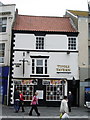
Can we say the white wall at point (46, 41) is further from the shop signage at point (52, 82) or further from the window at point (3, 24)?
the shop signage at point (52, 82)

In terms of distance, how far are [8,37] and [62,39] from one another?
5419 millimetres

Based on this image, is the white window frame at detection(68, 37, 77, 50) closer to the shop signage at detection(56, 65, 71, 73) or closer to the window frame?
the shop signage at detection(56, 65, 71, 73)

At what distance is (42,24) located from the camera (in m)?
26.0

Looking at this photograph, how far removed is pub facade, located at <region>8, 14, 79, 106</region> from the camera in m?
23.1

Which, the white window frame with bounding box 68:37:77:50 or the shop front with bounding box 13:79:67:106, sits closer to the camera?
the shop front with bounding box 13:79:67:106

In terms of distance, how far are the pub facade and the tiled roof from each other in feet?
1.37

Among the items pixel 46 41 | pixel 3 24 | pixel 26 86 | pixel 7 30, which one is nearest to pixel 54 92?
pixel 26 86

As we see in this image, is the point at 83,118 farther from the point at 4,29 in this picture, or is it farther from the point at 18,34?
the point at 4,29

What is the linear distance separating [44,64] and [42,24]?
5029 millimetres

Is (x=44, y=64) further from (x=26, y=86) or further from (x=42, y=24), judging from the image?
(x=42, y=24)

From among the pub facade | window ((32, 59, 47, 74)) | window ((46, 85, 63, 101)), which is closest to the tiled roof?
the pub facade

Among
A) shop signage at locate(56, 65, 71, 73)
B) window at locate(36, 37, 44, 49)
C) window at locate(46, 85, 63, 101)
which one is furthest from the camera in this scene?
window at locate(36, 37, 44, 49)

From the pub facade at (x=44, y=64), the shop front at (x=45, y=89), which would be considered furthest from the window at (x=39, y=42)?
the shop front at (x=45, y=89)

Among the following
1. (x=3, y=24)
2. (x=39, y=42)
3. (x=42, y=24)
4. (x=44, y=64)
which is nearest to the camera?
(x=44, y=64)
